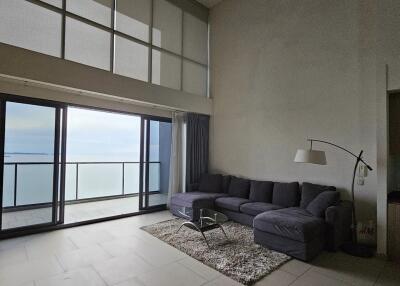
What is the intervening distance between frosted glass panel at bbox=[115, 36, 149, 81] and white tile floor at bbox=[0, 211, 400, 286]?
10.3ft

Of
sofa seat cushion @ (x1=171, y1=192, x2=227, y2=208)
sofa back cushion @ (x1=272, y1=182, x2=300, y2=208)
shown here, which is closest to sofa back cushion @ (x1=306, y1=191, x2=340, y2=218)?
sofa back cushion @ (x1=272, y1=182, x2=300, y2=208)

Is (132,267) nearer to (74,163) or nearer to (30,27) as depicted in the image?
(30,27)

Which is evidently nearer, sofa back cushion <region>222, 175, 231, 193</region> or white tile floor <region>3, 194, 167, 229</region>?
white tile floor <region>3, 194, 167, 229</region>

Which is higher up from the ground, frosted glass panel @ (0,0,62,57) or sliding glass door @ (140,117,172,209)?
frosted glass panel @ (0,0,62,57)

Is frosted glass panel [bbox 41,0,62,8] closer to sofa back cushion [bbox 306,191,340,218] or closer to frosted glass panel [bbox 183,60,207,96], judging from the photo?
frosted glass panel [bbox 183,60,207,96]

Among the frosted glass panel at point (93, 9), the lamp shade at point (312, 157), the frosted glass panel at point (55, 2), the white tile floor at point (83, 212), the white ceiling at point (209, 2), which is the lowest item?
the white tile floor at point (83, 212)

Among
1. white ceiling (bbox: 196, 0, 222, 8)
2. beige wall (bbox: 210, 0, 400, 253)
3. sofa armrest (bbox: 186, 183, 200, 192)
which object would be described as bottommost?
sofa armrest (bbox: 186, 183, 200, 192)

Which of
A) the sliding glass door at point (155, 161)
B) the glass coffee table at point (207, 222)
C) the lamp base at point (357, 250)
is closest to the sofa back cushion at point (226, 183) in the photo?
the sliding glass door at point (155, 161)

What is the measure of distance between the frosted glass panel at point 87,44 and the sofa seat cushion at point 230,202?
11.1 ft

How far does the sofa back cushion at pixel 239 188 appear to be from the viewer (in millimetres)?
4871

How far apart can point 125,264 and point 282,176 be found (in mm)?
3202

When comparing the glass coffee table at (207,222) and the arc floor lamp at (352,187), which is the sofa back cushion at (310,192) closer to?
the arc floor lamp at (352,187)

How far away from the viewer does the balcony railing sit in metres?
3.82

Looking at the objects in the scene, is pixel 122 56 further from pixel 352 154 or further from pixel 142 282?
pixel 352 154
